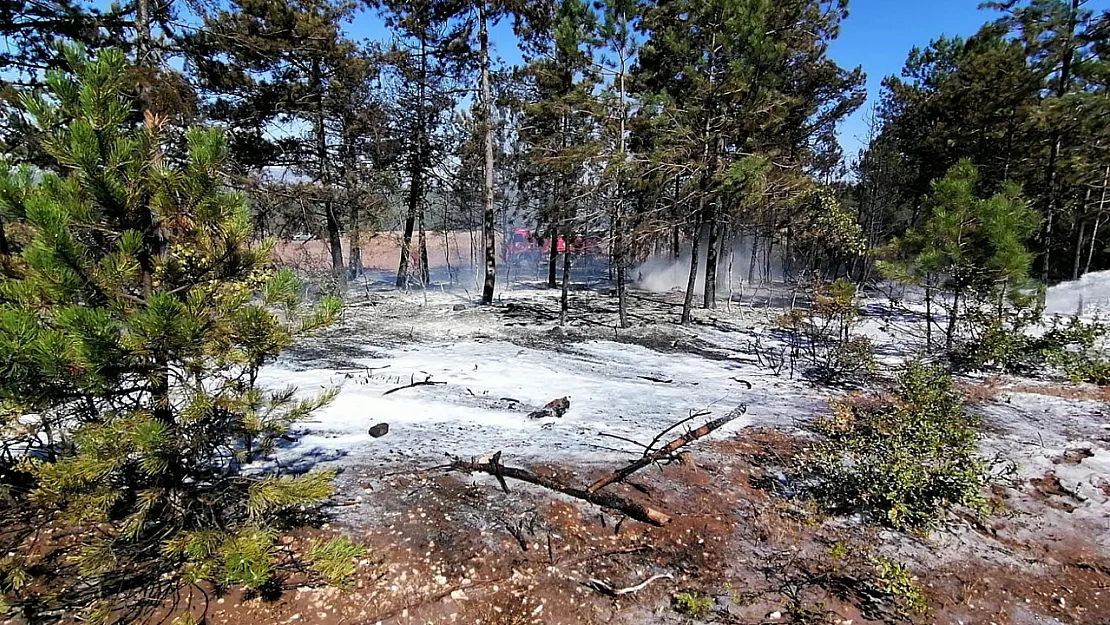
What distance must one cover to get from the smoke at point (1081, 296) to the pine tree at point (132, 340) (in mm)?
18166

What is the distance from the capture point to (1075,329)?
9086 mm

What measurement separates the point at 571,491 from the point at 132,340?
3463 mm

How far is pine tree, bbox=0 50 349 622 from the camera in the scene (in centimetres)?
263

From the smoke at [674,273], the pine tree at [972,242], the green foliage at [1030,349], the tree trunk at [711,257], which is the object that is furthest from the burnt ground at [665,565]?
the smoke at [674,273]

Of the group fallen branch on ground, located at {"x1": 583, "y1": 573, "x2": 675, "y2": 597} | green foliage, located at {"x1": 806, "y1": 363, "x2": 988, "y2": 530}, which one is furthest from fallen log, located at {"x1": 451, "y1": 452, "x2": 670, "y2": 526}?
green foliage, located at {"x1": 806, "y1": 363, "x2": 988, "y2": 530}

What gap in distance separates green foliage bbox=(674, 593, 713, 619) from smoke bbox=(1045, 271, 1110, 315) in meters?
15.7

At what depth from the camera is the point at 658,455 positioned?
538 cm

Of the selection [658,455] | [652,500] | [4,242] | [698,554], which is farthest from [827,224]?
[4,242]

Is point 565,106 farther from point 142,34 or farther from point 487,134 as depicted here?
point 142,34

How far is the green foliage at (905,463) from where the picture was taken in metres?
4.49

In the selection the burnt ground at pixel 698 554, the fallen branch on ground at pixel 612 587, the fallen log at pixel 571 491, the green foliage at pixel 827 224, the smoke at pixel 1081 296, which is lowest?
the fallen branch on ground at pixel 612 587

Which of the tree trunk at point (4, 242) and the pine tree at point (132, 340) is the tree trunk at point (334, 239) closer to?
the tree trunk at point (4, 242)

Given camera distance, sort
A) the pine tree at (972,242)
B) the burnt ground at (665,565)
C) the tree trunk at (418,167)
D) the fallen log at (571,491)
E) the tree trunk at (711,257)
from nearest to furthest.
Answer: the burnt ground at (665,565) < the fallen log at (571,491) < the pine tree at (972,242) < the tree trunk at (711,257) < the tree trunk at (418,167)

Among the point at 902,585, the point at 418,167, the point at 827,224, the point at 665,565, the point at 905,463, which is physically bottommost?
the point at 665,565
